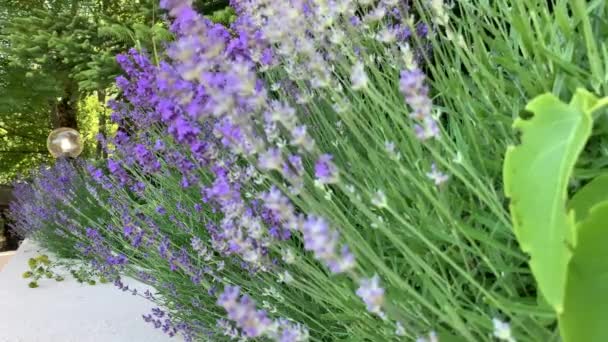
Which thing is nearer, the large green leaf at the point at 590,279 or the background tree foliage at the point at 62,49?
the large green leaf at the point at 590,279

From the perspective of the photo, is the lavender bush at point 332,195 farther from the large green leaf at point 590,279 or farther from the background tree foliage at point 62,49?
the background tree foliage at point 62,49

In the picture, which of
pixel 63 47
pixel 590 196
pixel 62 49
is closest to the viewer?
pixel 590 196

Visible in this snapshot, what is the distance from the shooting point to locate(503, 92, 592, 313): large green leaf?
1.56ft

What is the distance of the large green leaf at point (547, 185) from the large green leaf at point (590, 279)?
69 mm

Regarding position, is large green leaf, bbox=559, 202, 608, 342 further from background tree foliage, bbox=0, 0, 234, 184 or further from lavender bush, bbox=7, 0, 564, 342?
background tree foliage, bbox=0, 0, 234, 184

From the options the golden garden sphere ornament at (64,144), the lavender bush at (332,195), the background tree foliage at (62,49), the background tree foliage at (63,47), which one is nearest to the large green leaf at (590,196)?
the lavender bush at (332,195)

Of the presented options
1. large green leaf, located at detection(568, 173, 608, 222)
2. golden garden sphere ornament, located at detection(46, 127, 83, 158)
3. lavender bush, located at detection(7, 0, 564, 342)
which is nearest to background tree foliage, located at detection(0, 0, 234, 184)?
golden garden sphere ornament, located at detection(46, 127, 83, 158)

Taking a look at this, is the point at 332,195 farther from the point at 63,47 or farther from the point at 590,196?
the point at 63,47

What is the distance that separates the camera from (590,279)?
56 centimetres

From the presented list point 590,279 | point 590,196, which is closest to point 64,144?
point 590,196

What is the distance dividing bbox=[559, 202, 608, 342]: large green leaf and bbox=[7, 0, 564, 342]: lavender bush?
6cm

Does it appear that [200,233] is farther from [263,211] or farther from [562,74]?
[562,74]

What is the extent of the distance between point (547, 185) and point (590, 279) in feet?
0.37

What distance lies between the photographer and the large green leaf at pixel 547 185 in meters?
0.48
